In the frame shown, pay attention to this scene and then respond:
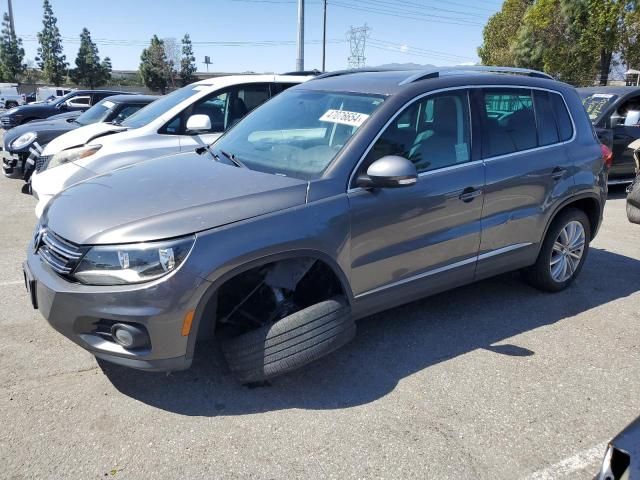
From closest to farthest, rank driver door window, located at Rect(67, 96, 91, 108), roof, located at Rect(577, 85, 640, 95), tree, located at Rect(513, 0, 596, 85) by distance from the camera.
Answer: roof, located at Rect(577, 85, 640, 95), driver door window, located at Rect(67, 96, 91, 108), tree, located at Rect(513, 0, 596, 85)

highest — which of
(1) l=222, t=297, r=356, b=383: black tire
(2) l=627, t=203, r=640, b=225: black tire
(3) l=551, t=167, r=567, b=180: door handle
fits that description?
(3) l=551, t=167, r=567, b=180: door handle

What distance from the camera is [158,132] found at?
6.27 m

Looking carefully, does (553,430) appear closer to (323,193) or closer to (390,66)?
(323,193)

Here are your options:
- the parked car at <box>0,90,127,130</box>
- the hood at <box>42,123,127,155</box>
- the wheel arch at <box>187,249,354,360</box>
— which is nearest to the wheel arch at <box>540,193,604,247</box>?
the wheel arch at <box>187,249,354,360</box>

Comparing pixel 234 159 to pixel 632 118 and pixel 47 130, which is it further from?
pixel 632 118

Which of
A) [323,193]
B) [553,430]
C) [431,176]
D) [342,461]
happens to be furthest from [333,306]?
[553,430]

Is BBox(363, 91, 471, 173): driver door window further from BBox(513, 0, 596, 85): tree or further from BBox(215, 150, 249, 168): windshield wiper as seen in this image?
BBox(513, 0, 596, 85): tree

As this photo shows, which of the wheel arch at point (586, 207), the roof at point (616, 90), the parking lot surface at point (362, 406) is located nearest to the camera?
the parking lot surface at point (362, 406)

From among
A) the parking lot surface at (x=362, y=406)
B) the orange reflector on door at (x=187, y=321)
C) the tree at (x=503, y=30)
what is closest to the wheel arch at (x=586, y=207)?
the parking lot surface at (x=362, y=406)

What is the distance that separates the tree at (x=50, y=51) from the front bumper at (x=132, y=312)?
72.3 m

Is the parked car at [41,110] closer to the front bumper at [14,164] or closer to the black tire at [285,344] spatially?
the front bumper at [14,164]

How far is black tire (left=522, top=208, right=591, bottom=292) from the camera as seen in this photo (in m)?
4.45

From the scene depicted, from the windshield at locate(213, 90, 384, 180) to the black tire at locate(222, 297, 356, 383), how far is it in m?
0.84

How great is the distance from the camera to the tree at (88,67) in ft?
217
